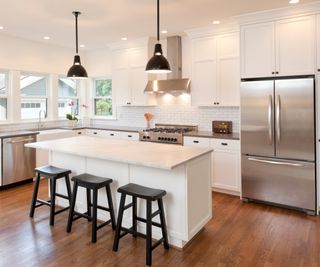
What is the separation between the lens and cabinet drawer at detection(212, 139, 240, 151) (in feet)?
13.8

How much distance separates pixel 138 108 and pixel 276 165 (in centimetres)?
336

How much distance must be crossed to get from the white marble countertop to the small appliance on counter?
176 centimetres

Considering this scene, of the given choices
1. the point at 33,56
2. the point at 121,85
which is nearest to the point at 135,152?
the point at 121,85

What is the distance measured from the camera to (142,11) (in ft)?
12.8

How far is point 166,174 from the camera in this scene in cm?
278

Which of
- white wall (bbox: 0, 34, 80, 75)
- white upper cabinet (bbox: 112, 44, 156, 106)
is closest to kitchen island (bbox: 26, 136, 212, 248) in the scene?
white upper cabinet (bbox: 112, 44, 156, 106)

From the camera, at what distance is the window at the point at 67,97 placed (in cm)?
650

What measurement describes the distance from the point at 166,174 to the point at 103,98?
449cm

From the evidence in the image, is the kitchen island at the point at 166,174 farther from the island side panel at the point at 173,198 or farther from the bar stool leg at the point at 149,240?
the bar stool leg at the point at 149,240

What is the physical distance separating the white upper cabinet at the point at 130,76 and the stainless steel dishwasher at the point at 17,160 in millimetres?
2032

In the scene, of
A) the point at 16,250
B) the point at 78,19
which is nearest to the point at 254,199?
the point at 16,250

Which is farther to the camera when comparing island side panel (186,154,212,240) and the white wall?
the white wall

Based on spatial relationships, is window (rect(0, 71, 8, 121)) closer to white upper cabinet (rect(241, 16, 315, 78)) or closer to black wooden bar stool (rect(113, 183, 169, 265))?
black wooden bar stool (rect(113, 183, 169, 265))

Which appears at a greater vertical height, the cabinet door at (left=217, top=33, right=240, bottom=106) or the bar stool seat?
the cabinet door at (left=217, top=33, right=240, bottom=106)
